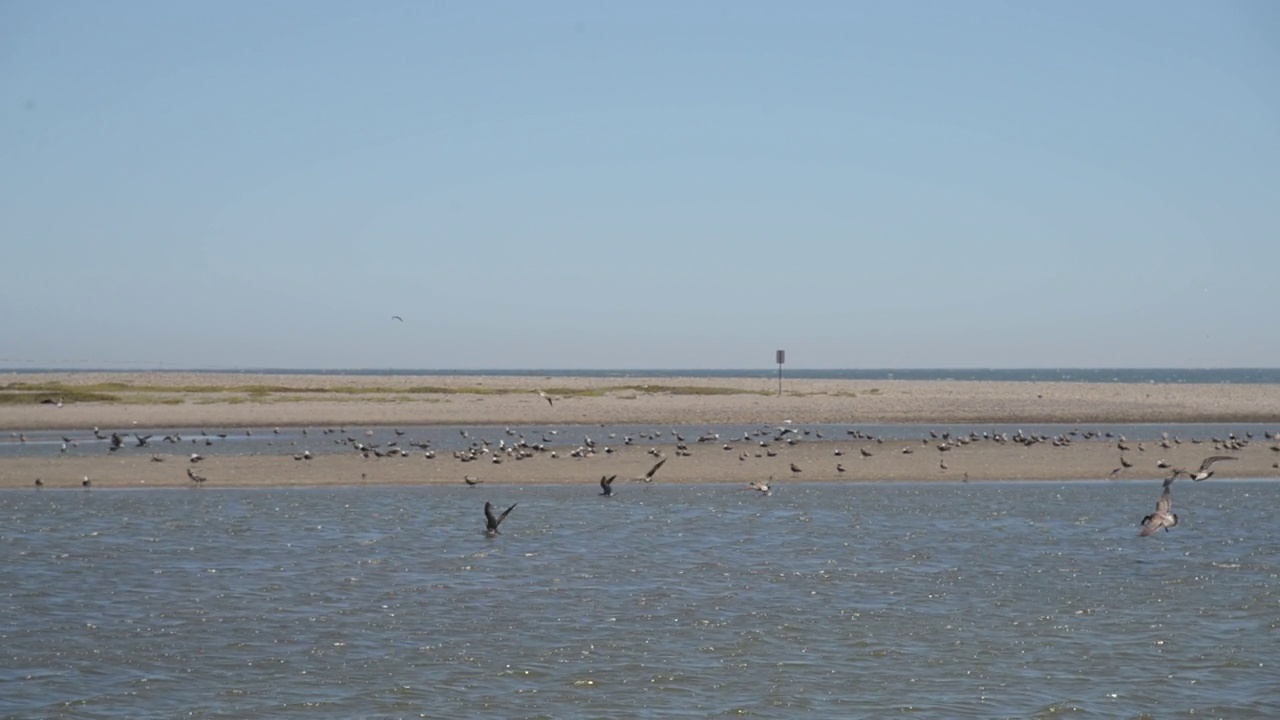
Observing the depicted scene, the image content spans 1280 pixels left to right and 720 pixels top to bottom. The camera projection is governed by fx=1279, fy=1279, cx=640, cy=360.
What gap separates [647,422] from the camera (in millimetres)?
40156

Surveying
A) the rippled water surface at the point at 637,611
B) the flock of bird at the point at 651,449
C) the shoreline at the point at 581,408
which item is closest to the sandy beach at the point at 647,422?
the shoreline at the point at 581,408

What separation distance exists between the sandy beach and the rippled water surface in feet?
15.2

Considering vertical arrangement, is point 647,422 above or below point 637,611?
above

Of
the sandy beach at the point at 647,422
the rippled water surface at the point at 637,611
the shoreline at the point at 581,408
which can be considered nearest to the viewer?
the rippled water surface at the point at 637,611

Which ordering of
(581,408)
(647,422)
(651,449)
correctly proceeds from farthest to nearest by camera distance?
(581,408) → (647,422) → (651,449)

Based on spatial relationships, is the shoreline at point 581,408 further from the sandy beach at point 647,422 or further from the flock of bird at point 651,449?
the flock of bird at point 651,449

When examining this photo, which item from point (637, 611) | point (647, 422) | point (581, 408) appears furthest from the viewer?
point (581, 408)

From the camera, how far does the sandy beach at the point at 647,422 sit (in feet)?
80.9

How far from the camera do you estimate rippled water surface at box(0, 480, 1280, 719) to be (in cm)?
952

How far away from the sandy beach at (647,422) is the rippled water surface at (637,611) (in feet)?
15.2

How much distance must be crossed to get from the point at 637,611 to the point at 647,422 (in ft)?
91.5

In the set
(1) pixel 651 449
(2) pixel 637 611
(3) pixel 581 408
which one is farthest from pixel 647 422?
(2) pixel 637 611

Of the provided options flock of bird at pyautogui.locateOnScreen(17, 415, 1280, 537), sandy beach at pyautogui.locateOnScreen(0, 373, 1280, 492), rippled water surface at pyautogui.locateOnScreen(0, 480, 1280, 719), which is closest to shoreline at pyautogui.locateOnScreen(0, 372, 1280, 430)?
sandy beach at pyautogui.locateOnScreen(0, 373, 1280, 492)

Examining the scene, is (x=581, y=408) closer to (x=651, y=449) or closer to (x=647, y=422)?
→ (x=647, y=422)
